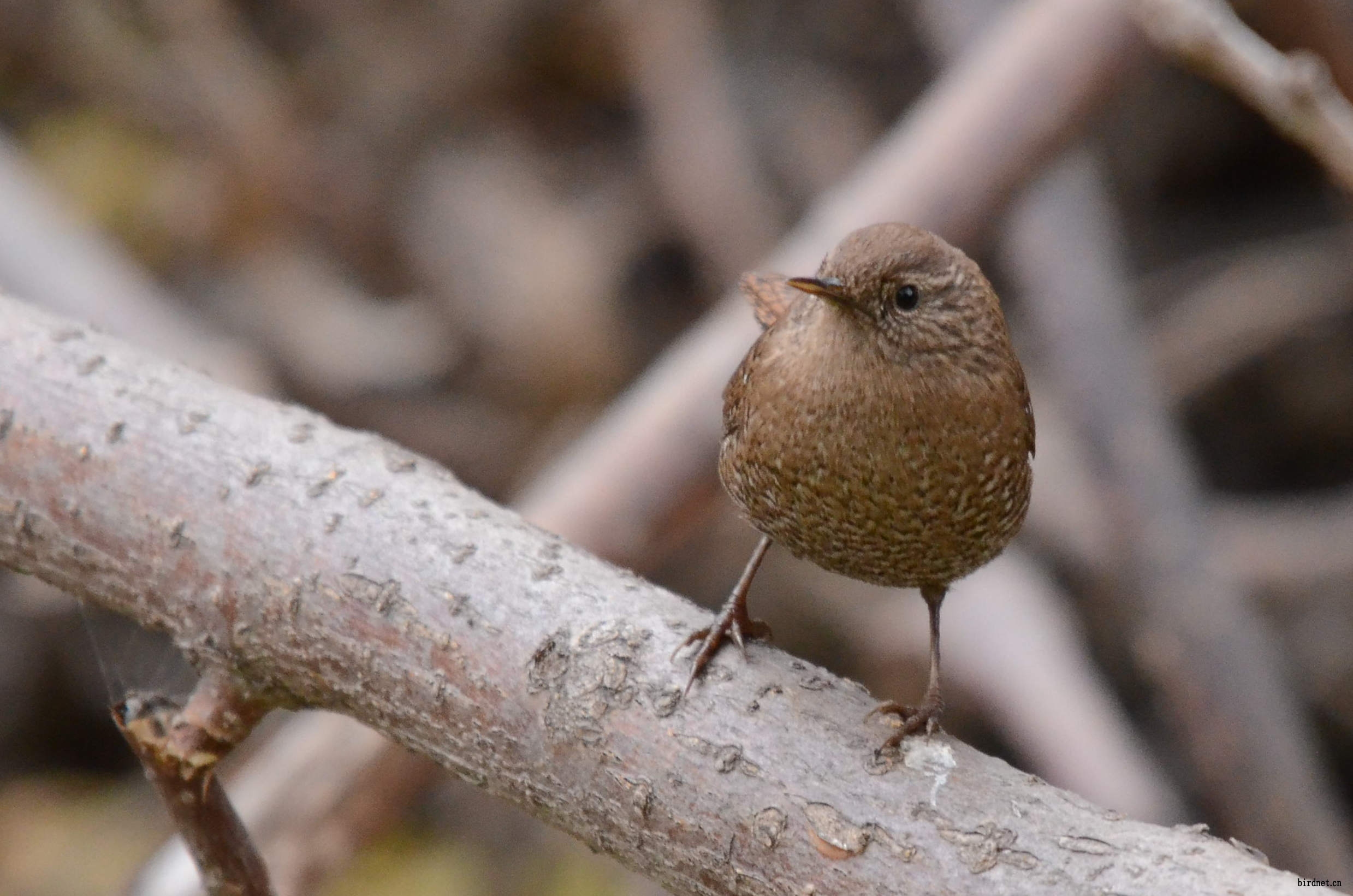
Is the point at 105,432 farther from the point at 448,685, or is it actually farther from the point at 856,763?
the point at 856,763

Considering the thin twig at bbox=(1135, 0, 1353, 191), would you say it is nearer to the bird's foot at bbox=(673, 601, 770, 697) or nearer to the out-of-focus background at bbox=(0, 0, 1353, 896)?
the bird's foot at bbox=(673, 601, 770, 697)

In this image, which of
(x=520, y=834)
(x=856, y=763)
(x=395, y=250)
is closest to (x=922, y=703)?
(x=856, y=763)

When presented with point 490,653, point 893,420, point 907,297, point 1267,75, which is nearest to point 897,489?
point 893,420

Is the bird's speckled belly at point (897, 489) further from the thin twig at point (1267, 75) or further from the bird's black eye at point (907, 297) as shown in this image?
the thin twig at point (1267, 75)

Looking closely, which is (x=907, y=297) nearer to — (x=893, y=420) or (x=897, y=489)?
(x=893, y=420)

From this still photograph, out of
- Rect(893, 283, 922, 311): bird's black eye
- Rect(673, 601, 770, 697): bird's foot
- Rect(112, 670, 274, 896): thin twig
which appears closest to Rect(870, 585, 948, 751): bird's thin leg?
Rect(673, 601, 770, 697): bird's foot
